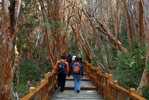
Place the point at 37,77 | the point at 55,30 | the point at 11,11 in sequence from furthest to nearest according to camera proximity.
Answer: the point at 37,77
the point at 55,30
the point at 11,11

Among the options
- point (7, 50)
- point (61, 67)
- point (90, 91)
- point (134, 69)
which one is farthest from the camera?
point (90, 91)

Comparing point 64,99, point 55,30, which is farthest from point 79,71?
point 55,30

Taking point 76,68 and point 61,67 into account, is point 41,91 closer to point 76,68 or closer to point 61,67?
point 61,67

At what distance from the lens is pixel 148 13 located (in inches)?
260

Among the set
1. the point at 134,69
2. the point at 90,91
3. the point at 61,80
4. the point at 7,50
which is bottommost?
the point at 90,91

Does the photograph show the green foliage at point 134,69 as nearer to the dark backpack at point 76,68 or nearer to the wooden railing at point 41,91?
the dark backpack at point 76,68

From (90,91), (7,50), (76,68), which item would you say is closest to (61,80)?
(76,68)

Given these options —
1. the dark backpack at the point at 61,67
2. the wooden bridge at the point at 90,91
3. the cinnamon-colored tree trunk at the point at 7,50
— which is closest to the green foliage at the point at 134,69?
the wooden bridge at the point at 90,91

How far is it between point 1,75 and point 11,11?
216cm

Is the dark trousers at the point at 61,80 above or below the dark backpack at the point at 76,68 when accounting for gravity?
below

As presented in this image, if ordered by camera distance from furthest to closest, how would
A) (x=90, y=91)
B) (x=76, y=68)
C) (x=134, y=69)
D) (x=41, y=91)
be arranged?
(x=90, y=91) < (x=76, y=68) < (x=134, y=69) < (x=41, y=91)

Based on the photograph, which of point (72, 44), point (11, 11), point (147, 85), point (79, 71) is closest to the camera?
point (147, 85)

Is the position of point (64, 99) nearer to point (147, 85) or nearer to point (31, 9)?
point (147, 85)

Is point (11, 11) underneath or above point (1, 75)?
above
